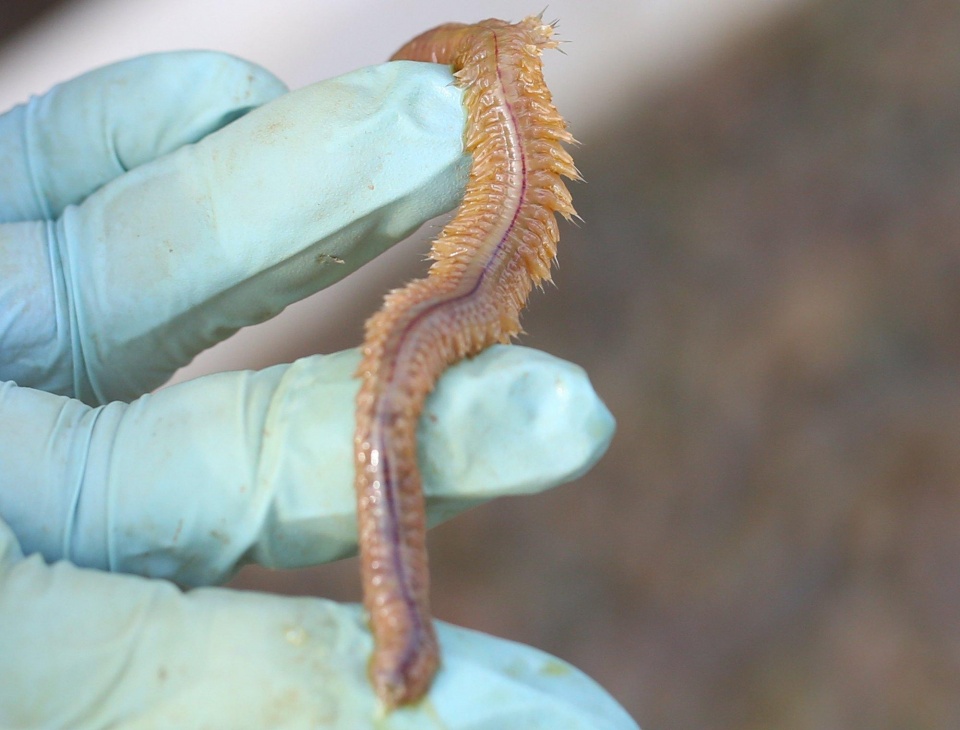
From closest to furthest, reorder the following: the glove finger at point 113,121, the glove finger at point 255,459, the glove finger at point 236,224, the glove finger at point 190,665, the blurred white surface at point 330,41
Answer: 1. the glove finger at point 190,665
2. the glove finger at point 255,459
3. the glove finger at point 236,224
4. the glove finger at point 113,121
5. the blurred white surface at point 330,41

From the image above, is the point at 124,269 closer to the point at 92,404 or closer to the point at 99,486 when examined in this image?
the point at 92,404

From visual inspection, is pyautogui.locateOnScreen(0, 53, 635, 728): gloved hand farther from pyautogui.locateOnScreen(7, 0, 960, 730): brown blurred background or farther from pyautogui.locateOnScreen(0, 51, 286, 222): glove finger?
pyautogui.locateOnScreen(7, 0, 960, 730): brown blurred background

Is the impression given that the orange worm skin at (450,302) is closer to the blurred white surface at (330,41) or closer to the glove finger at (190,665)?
the glove finger at (190,665)

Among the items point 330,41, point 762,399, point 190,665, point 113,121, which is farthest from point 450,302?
point 330,41

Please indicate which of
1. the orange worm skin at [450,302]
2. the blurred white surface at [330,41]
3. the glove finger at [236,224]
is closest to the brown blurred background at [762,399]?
the blurred white surface at [330,41]

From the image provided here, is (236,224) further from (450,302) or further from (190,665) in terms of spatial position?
(190,665)
